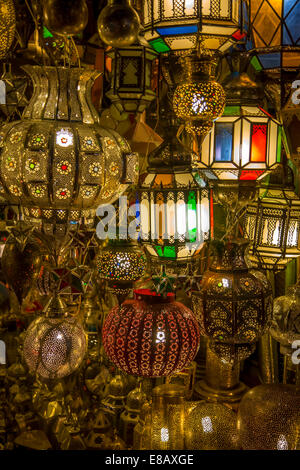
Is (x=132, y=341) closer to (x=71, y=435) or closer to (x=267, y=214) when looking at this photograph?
(x=267, y=214)

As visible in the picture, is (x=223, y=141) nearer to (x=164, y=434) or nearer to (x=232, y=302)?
(x=232, y=302)

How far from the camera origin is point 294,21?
4.66 feet

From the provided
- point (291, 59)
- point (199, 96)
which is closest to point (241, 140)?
point (199, 96)

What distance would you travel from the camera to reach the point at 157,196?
138cm

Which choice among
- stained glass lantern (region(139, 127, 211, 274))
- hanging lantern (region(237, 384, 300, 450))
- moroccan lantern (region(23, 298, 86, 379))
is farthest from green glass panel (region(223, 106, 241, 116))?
hanging lantern (region(237, 384, 300, 450))

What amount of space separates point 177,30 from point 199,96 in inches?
7.1

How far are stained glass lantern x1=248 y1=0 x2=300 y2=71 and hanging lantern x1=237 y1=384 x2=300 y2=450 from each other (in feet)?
3.52

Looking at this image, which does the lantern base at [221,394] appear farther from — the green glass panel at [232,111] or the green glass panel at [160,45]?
the green glass panel at [160,45]

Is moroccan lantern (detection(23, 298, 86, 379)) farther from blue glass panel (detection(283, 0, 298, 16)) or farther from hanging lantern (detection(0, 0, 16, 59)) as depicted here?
blue glass panel (detection(283, 0, 298, 16))

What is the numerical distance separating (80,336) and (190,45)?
89 cm

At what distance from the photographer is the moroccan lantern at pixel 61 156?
3.65 feet

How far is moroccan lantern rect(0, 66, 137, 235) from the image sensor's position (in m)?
1.11
